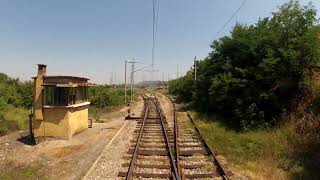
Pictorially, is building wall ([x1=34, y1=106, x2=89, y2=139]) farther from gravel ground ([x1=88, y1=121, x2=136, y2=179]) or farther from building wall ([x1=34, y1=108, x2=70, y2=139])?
gravel ground ([x1=88, y1=121, x2=136, y2=179])

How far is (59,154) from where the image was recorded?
46.2ft

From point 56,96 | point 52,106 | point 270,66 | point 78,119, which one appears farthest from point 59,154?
point 270,66

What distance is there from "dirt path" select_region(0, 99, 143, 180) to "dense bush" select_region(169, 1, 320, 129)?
6.83 metres

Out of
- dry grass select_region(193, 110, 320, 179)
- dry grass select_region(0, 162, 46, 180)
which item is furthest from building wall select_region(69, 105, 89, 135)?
dry grass select_region(193, 110, 320, 179)

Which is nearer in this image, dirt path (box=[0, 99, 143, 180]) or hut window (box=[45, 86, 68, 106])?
dirt path (box=[0, 99, 143, 180])

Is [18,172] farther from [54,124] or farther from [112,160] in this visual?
[54,124]

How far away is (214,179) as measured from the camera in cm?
1015

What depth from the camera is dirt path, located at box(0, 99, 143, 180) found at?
1164cm

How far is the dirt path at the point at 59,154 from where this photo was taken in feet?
38.2

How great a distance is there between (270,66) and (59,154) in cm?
1004

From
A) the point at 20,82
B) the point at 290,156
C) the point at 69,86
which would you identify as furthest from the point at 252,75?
the point at 20,82

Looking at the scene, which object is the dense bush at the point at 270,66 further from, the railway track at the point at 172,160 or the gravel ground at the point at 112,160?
the gravel ground at the point at 112,160

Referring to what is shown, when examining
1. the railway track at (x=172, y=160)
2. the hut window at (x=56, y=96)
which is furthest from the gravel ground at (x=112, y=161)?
the hut window at (x=56, y=96)

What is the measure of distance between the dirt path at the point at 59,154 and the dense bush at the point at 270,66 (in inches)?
269
